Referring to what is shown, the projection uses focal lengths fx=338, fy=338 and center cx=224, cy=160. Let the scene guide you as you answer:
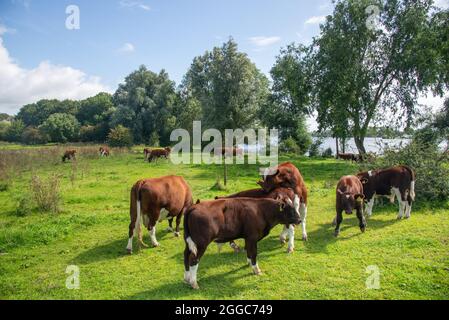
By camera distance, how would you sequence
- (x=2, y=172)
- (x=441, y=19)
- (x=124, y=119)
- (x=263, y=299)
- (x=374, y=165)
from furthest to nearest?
(x=124, y=119)
(x=441, y=19)
(x=2, y=172)
(x=374, y=165)
(x=263, y=299)

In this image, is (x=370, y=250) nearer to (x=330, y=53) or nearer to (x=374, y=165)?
(x=374, y=165)

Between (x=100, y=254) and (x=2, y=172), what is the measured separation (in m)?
14.9

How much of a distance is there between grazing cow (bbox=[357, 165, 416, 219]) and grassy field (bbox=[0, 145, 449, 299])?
0.53m

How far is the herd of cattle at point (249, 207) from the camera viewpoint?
682cm

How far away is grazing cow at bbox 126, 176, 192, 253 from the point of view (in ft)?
29.7

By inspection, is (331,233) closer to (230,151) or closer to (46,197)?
(46,197)

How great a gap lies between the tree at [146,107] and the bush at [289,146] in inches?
782

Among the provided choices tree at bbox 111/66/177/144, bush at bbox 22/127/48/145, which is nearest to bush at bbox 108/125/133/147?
tree at bbox 111/66/177/144

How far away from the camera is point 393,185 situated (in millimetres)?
11633

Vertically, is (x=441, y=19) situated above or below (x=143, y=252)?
above

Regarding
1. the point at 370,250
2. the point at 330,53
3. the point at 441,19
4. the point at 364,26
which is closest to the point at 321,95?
the point at 330,53

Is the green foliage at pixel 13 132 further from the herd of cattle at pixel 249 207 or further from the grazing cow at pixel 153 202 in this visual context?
the herd of cattle at pixel 249 207

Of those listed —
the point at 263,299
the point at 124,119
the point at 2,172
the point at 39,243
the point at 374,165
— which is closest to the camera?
the point at 263,299
